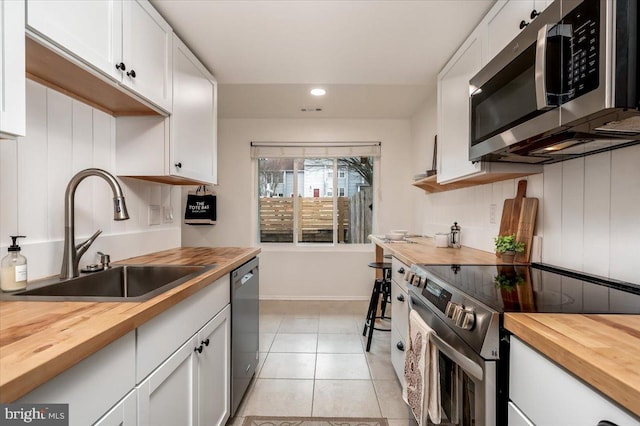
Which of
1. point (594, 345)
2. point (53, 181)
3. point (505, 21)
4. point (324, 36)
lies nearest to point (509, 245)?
point (505, 21)

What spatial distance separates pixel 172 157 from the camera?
73.1 inches

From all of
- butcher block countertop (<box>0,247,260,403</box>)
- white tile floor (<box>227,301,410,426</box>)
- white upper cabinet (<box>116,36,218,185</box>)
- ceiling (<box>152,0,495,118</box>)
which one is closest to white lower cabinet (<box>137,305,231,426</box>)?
butcher block countertop (<box>0,247,260,403</box>)

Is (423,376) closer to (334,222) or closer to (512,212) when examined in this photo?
(512,212)

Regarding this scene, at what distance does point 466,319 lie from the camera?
3.42 feet

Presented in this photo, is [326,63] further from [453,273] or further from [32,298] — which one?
[32,298]

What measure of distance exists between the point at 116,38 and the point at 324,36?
3.57ft

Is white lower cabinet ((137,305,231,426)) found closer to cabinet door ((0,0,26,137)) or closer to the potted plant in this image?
cabinet door ((0,0,26,137))

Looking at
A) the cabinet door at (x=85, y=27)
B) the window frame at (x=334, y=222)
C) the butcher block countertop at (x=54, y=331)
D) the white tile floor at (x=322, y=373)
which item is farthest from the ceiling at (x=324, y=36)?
the white tile floor at (x=322, y=373)

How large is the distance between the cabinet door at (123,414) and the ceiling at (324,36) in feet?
5.67

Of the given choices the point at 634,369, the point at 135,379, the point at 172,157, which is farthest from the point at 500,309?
the point at 172,157

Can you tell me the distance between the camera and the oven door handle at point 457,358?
976mm

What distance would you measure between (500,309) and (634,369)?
35cm

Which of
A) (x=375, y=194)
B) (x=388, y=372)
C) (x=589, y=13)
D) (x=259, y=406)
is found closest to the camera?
(x=589, y=13)

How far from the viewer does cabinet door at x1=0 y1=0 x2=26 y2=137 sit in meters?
0.84
